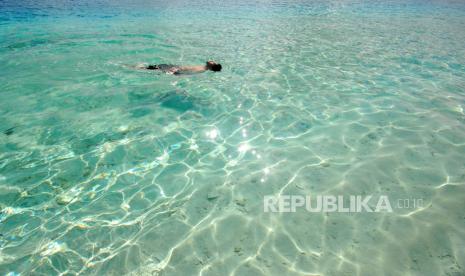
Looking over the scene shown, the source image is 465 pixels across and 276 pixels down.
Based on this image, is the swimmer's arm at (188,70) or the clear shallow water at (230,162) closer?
the clear shallow water at (230,162)

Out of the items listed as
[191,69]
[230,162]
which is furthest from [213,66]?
[230,162]

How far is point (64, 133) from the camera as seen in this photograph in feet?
20.4

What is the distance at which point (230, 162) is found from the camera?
5.18 metres

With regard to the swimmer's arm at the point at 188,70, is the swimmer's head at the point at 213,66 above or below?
above

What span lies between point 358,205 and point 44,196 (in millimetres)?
4938

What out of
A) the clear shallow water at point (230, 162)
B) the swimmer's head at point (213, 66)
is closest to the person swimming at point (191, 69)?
the swimmer's head at point (213, 66)

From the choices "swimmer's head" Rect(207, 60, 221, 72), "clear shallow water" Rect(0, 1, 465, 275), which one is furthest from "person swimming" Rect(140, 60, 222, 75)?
"clear shallow water" Rect(0, 1, 465, 275)

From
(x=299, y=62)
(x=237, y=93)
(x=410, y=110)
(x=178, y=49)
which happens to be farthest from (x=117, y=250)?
(x=178, y=49)

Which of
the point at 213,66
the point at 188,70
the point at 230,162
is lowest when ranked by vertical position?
the point at 230,162

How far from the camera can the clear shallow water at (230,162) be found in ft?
11.6

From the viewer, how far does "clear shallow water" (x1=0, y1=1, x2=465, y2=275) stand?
3.55 meters

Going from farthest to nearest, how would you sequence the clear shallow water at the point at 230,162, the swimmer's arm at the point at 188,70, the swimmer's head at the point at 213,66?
the swimmer's arm at the point at 188,70 < the swimmer's head at the point at 213,66 < the clear shallow water at the point at 230,162

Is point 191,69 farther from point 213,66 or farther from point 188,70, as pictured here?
point 213,66

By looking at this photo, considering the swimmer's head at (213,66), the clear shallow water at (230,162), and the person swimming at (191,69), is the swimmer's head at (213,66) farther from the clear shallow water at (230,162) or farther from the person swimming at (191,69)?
the clear shallow water at (230,162)
